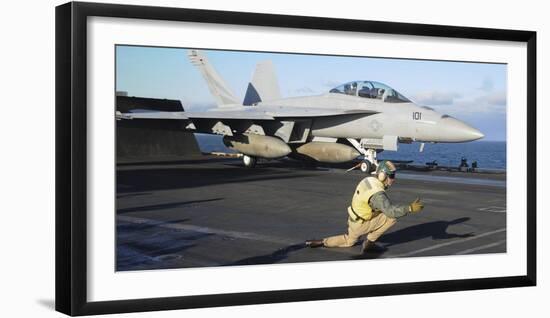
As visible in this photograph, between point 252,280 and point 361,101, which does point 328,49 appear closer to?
point 361,101

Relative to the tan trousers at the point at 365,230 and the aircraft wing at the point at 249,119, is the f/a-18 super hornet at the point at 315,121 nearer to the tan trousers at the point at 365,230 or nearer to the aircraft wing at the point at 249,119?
the aircraft wing at the point at 249,119

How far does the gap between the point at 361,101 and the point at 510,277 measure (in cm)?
352

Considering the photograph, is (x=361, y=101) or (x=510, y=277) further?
(x=361, y=101)

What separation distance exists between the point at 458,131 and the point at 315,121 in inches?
108

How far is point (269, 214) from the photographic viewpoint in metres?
10.4

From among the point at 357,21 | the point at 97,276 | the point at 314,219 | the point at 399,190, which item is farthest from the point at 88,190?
the point at 399,190

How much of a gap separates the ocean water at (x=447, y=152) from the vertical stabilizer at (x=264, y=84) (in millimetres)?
1125

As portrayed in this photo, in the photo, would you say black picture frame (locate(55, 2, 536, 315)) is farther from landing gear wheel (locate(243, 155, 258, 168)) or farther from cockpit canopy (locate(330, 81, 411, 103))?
landing gear wheel (locate(243, 155, 258, 168))

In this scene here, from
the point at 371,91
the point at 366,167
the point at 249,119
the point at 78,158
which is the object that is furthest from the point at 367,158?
the point at 78,158

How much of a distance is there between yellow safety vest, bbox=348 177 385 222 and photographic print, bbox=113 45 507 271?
0.05ft

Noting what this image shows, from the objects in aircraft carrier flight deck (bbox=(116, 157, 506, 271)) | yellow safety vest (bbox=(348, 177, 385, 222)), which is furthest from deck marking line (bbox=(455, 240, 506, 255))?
yellow safety vest (bbox=(348, 177, 385, 222))

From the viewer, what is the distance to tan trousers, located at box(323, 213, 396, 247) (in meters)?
9.73

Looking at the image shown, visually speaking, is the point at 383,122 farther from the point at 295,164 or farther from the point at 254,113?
the point at 254,113

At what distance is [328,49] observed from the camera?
9.52 meters
